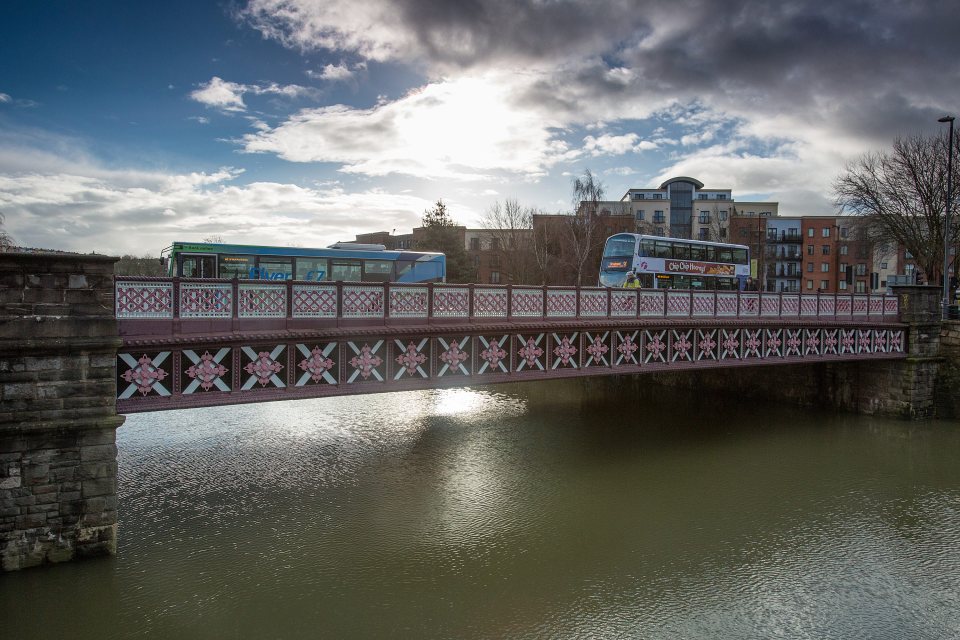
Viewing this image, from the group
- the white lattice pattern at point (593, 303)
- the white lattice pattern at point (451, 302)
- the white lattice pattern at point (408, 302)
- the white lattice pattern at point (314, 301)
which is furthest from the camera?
the white lattice pattern at point (593, 303)

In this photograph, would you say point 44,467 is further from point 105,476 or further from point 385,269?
point 385,269

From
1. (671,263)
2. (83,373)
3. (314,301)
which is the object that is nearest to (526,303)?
(314,301)

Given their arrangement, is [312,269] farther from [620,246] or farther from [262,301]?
[620,246]

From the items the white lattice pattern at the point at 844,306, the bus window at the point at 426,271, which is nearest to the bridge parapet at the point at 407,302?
the white lattice pattern at the point at 844,306

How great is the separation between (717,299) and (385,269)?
11.9 meters

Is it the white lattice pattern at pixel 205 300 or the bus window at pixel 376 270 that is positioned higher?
the bus window at pixel 376 270

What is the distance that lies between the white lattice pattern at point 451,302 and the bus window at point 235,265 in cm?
926

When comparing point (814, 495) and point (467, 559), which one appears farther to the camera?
point (814, 495)

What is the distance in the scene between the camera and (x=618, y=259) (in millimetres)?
27688

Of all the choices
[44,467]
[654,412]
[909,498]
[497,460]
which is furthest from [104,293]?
[654,412]

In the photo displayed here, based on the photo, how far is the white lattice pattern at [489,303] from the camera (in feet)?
46.0

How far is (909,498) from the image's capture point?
1514cm

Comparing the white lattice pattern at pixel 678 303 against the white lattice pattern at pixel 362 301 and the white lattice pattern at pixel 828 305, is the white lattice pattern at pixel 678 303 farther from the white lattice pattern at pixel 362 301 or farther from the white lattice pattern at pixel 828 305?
the white lattice pattern at pixel 362 301

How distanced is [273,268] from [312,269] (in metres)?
1.29
